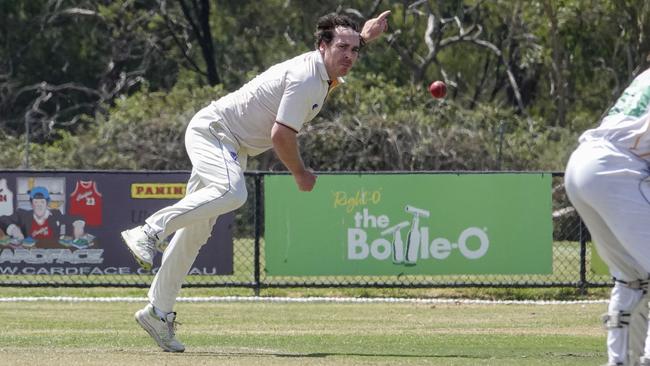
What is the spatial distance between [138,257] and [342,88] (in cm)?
1794

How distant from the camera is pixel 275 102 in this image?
8391 mm

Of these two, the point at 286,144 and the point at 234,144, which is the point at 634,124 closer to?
the point at 286,144

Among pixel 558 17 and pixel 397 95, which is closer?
pixel 397 95

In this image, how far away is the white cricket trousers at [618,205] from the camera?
628 cm

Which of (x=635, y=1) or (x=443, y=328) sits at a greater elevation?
(x=635, y=1)

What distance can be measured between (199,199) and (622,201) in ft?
9.56

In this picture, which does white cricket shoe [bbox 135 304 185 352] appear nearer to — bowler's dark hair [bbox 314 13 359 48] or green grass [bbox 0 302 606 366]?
green grass [bbox 0 302 606 366]

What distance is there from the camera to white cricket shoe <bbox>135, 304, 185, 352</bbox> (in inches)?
337

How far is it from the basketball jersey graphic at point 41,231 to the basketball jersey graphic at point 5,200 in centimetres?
30

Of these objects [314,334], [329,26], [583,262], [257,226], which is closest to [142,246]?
[329,26]

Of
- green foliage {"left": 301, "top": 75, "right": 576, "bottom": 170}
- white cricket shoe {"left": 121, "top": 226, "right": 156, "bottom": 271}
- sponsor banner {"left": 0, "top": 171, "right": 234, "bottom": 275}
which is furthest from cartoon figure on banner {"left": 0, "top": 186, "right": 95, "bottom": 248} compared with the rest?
green foliage {"left": 301, "top": 75, "right": 576, "bottom": 170}

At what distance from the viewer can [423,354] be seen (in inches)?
337

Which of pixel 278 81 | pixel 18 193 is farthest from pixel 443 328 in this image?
pixel 18 193

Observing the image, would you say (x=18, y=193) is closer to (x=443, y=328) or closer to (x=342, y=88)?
(x=443, y=328)
